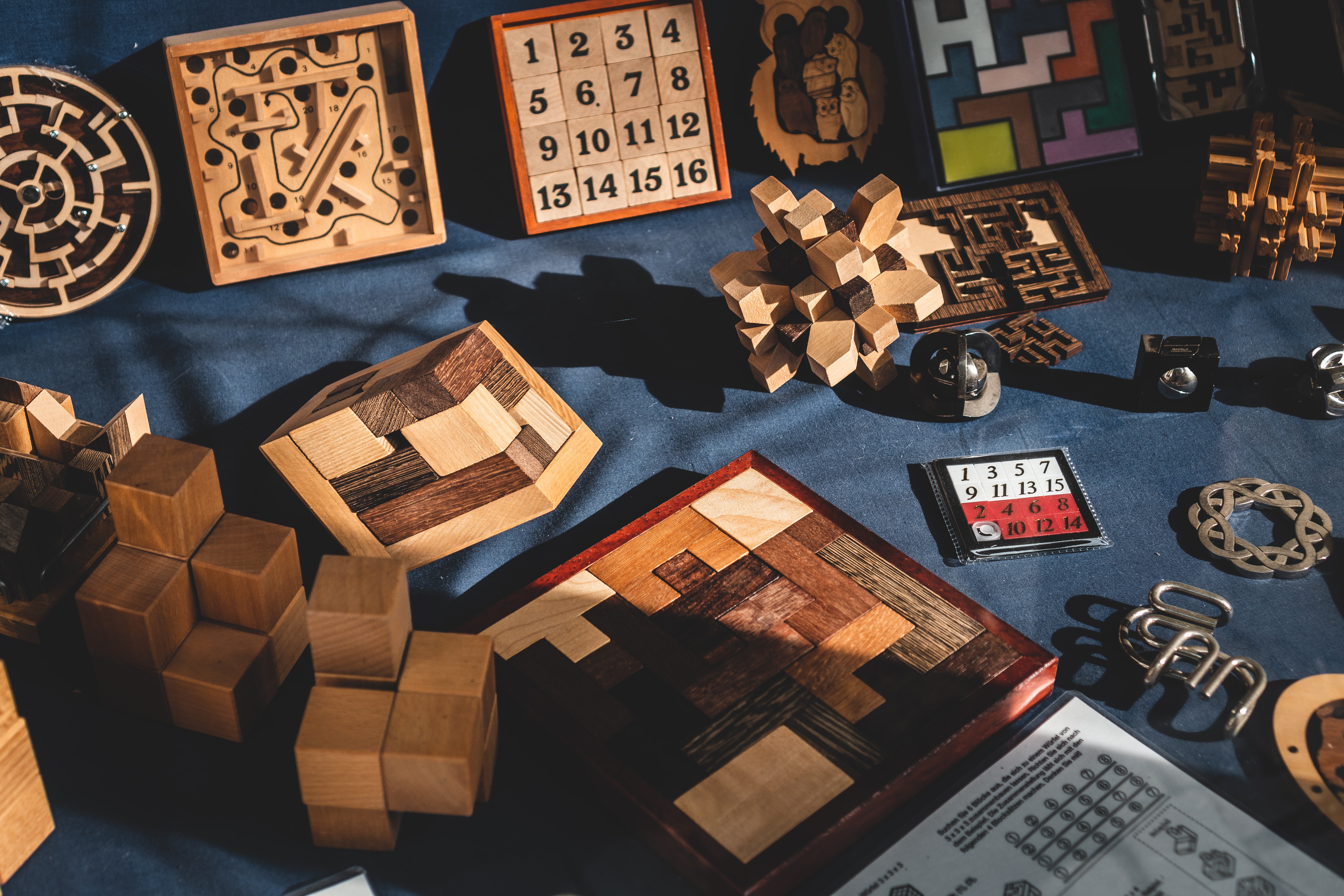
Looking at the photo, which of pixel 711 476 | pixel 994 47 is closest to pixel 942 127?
pixel 994 47

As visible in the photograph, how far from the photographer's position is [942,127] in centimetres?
207

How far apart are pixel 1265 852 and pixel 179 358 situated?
65.9 inches

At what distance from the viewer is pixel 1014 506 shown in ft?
5.24

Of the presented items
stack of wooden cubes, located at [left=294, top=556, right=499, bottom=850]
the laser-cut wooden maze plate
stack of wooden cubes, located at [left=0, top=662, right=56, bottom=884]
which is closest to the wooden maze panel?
the laser-cut wooden maze plate

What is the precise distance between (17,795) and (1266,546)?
159cm

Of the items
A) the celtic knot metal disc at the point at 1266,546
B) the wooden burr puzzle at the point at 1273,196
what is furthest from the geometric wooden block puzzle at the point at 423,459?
the wooden burr puzzle at the point at 1273,196

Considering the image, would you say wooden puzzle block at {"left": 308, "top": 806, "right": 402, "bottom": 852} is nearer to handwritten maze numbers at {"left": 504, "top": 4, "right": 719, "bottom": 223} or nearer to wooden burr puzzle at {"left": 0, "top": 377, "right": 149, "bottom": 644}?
wooden burr puzzle at {"left": 0, "top": 377, "right": 149, "bottom": 644}

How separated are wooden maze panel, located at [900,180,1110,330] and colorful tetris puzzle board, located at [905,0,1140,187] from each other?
73 mm

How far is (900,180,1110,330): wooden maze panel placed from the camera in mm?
1909

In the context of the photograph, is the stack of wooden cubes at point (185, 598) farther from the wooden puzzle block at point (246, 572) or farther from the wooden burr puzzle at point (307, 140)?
the wooden burr puzzle at point (307, 140)

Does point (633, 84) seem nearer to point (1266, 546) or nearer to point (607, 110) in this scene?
point (607, 110)

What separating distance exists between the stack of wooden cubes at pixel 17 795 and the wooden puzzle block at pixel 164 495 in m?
0.21

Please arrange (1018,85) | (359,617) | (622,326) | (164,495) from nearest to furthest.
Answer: (359,617) → (164,495) → (622,326) → (1018,85)

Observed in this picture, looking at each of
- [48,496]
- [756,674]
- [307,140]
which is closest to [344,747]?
[756,674]
